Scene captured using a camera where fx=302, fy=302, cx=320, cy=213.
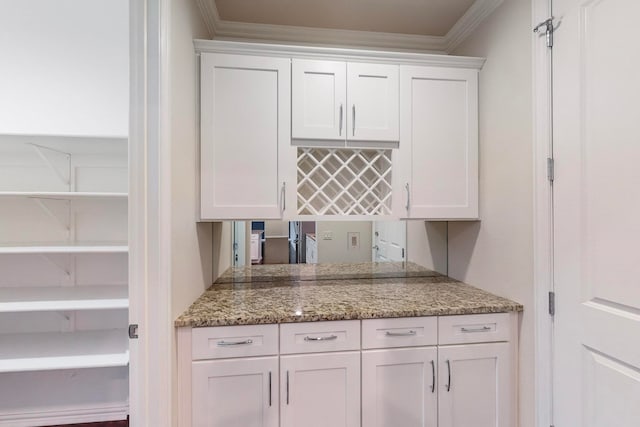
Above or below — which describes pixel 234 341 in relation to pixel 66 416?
above

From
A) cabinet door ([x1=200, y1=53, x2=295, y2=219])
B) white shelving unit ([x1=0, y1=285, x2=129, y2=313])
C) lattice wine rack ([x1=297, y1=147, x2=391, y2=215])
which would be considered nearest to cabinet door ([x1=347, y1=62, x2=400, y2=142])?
lattice wine rack ([x1=297, y1=147, x2=391, y2=215])

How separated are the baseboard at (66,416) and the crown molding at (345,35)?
8.11ft

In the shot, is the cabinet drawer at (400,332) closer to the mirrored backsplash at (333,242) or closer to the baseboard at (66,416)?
the mirrored backsplash at (333,242)

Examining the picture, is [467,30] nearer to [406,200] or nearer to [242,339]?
[406,200]

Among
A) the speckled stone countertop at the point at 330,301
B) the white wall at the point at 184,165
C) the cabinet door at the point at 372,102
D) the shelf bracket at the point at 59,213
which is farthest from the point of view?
the shelf bracket at the point at 59,213

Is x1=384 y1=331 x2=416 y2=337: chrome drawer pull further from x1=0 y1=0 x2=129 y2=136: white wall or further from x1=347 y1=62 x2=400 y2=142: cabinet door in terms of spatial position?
x1=0 y1=0 x2=129 y2=136: white wall

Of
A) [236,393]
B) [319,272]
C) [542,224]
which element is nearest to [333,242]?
[319,272]

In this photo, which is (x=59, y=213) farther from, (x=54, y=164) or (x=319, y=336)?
(x=319, y=336)

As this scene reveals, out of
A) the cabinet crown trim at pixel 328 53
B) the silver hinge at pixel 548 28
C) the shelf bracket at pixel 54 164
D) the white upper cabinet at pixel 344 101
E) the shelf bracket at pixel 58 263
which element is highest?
the cabinet crown trim at pixel 328 53

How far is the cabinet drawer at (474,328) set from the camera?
1.47 metres

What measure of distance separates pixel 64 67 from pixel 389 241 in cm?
239

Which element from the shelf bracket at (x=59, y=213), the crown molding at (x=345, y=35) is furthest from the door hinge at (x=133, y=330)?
the crown molding at (x=345, y=35)

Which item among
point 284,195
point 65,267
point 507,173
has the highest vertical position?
point 507,173

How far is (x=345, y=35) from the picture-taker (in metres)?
2.01
